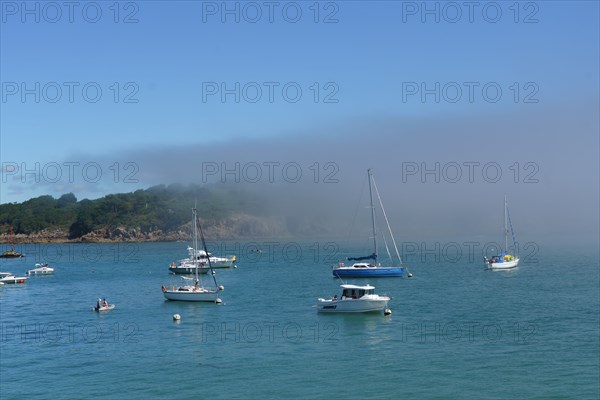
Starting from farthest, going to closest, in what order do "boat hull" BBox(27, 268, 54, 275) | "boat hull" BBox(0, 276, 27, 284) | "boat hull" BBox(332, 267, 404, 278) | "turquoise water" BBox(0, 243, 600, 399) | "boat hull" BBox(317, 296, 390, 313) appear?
"boat hull" BBox(27, 268, 54, 275) < "boat hull" BBox(332, 267, 404, 278) < "boat hull" BBox(0, 276, 27, 284) < "boat hull" BBox(317, 296, 390, 313) < "turquoise water" BBox(0, 243, 600, 399)

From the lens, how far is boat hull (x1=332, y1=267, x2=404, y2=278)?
109750 millimetres

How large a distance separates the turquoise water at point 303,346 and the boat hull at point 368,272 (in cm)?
1595

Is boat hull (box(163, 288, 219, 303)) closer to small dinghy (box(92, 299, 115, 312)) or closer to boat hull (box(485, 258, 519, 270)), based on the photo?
small dinghy (box(92, 299, 115, 312))

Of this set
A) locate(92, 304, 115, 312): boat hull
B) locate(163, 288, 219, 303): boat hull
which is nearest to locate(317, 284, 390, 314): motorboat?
locate(163, 288, 219, 303): boat hull

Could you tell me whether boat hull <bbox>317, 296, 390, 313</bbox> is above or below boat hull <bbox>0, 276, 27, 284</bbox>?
above

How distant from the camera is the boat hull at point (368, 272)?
10975cm

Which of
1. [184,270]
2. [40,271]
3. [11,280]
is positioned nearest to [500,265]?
[184,270]

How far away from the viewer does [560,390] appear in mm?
38500

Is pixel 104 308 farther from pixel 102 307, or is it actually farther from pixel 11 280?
pixel 11 280

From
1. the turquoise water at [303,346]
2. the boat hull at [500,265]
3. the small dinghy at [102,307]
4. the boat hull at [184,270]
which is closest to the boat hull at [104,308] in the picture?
the small dinghy at [102,307]

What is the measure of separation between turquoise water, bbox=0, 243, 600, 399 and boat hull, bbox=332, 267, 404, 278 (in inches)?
628

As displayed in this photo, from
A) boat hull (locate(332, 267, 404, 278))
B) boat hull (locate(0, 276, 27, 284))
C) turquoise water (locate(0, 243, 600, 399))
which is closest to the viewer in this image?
turquoise water (locate(0, 243, 600, 399))

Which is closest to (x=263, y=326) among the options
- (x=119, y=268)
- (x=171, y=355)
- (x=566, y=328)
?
(x=171, y=355)

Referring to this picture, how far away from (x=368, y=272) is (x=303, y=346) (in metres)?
60.8
